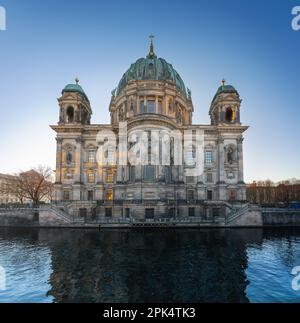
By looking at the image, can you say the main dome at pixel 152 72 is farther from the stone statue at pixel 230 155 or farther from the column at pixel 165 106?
the stone statue at pixel 230 155

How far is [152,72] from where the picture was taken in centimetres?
4984

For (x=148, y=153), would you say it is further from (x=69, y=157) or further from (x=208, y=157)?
(x=69, y=157)

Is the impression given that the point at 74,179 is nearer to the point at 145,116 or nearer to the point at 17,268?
the point at 145,116

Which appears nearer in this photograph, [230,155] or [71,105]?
[230,155]

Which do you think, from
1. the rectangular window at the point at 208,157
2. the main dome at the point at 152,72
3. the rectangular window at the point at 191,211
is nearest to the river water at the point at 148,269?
the rectangular window at the point at 191,211

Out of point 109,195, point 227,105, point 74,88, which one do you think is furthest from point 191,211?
point 74,88

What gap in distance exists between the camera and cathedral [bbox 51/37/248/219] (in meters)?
38.6

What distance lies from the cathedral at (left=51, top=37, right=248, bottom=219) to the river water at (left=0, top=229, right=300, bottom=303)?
547 inches

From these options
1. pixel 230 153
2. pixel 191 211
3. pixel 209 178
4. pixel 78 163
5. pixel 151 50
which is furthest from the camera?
pixel 151 50

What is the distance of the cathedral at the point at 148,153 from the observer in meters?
38.6

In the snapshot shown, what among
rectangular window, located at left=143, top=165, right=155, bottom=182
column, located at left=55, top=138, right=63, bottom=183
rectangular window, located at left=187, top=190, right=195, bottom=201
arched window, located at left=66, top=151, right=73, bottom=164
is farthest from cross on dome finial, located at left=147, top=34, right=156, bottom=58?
rectangular window, located at left=187, top=190, right=195, bottom=201

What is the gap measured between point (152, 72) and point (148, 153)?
2400 centimetres
